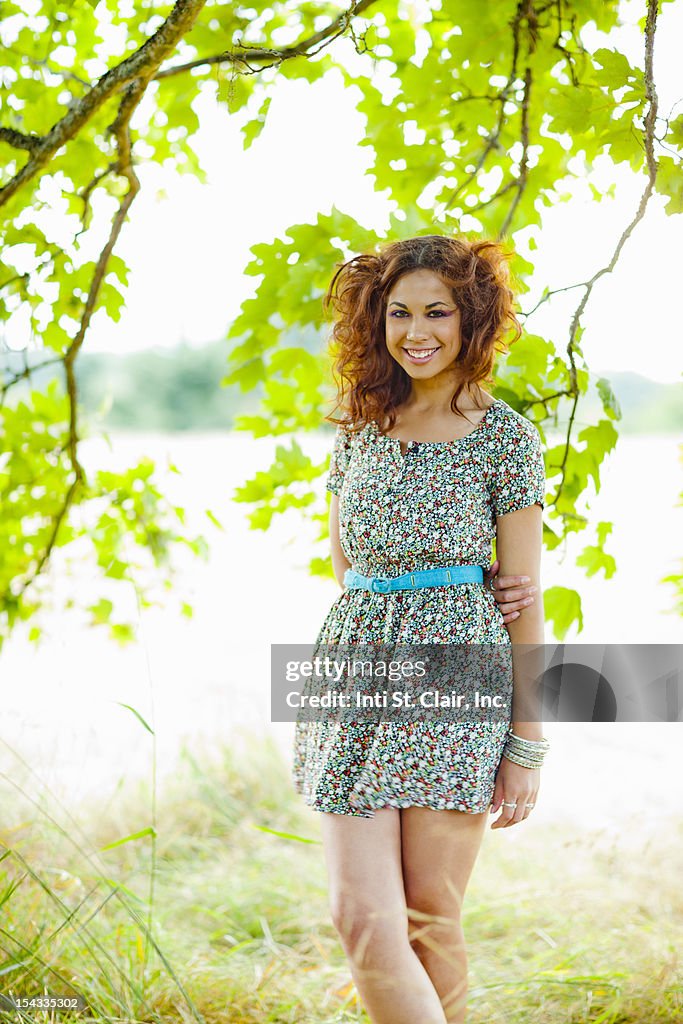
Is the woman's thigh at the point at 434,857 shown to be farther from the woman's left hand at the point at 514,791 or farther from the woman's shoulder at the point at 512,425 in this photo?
the woman's shoulder at the point at 512,425

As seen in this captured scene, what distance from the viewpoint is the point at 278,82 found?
2.33 m

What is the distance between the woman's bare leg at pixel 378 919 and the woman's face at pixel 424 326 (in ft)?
2.70

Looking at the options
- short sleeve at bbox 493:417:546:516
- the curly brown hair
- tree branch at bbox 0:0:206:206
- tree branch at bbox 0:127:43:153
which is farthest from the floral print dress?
tree branch at bbox 0:127:43:153

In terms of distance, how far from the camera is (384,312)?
1974 mm

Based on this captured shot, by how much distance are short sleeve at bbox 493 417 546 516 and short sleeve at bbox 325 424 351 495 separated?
35cm

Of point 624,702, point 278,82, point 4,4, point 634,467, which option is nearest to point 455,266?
point 278,82

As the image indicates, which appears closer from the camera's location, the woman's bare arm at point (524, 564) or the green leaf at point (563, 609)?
the woman's bare arm at point (524, 564)

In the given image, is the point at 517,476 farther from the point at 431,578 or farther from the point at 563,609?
the point at 563,609

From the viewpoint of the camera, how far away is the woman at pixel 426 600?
167 cm

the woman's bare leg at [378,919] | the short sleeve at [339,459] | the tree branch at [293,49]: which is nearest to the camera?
the woman's bare leg at [378,919]

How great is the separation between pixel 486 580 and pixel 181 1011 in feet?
3.59

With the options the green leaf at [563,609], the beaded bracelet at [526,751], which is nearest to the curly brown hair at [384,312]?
the green leaf at [563,609]

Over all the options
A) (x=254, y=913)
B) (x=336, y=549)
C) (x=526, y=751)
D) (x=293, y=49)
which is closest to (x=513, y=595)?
(x=526, y=751)

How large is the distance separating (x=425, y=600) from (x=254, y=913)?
1.70 meters
